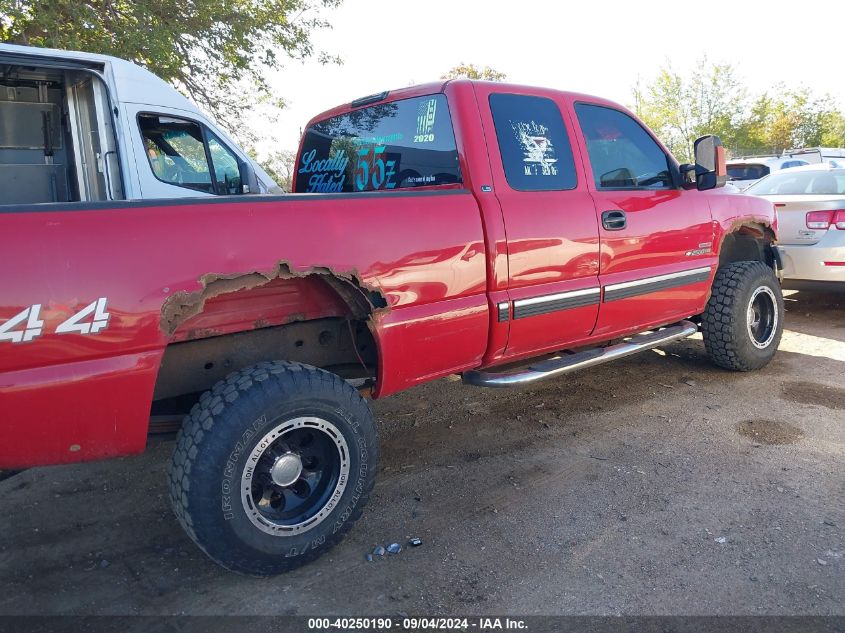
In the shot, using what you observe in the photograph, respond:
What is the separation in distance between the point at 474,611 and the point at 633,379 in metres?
3.14

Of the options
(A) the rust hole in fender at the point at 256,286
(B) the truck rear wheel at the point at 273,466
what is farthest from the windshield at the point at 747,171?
(B) the truck rear wheel at the point at 273,466

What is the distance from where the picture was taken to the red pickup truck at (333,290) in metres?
2.16

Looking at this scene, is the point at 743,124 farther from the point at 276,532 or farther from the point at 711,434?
the point at 276,532

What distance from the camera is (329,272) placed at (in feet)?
8.80

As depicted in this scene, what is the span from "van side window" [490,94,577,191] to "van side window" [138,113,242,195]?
12.6ft

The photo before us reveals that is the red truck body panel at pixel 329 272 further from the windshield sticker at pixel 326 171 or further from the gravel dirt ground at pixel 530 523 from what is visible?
the gravel dirt ground at pixel 530 523

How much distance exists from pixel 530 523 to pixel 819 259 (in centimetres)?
497

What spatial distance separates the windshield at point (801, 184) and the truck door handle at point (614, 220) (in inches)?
162

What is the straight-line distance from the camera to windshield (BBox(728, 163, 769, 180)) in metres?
14.2

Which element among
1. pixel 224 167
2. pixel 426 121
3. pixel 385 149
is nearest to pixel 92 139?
pixel 224 167

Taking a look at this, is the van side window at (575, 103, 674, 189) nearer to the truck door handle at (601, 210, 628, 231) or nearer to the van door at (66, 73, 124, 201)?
the truck door handle at (601, 210, 628, 231)

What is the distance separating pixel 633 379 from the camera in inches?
201

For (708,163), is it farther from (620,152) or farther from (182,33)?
(182,33)

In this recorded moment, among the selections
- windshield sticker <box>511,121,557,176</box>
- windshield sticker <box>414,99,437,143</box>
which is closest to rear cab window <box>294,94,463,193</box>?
windshield sticker <box>414,99,437,143</box>
